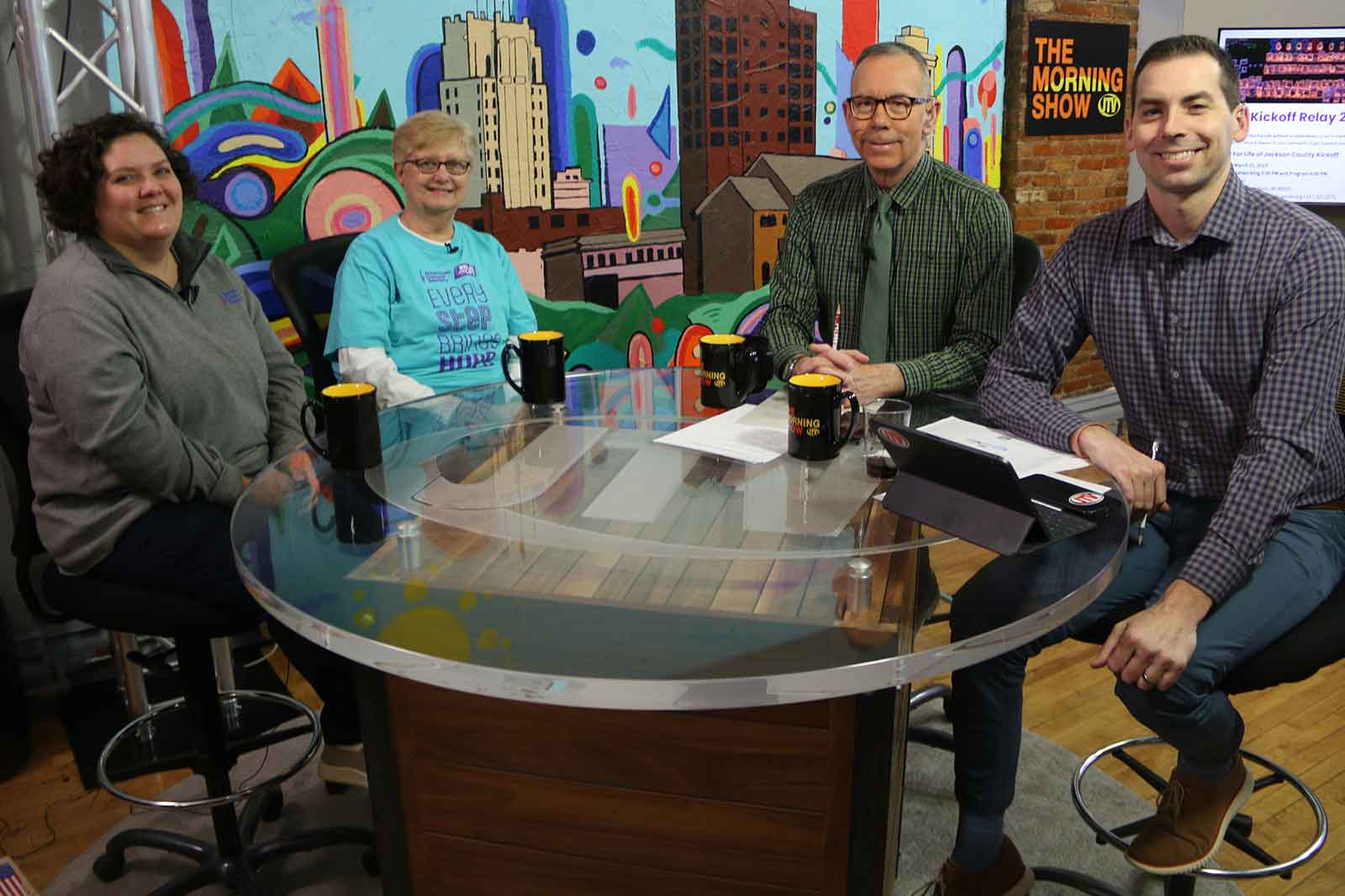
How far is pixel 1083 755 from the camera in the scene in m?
2.50

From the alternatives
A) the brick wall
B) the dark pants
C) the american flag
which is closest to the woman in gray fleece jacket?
the dark pants

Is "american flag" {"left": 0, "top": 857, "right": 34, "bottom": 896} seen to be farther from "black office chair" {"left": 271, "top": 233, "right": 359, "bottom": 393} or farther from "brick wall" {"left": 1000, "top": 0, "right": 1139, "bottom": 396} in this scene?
"brick wall" {"left": 1000, "top": 0, "right": 1139, "bottom": 396}

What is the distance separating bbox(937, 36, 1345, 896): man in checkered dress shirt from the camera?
1657mm

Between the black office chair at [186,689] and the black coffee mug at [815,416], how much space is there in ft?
3.22

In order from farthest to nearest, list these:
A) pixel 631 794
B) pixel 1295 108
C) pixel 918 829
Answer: pixel 1295 108 < pixel 918 829 < pixel 631 794

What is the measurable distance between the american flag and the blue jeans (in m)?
1.60

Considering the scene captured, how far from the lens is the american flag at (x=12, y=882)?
1919 millimetres

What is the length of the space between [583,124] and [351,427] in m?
2.15

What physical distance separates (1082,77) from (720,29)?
1.82m

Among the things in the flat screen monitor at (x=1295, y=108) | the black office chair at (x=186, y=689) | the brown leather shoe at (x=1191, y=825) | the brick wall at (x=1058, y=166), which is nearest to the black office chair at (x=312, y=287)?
the black office chair at (x=186, y=689)

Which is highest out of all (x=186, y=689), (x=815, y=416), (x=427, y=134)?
(x=427, y=134)

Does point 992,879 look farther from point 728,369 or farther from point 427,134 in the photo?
point 427,134

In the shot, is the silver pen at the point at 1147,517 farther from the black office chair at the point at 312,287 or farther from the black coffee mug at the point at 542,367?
the black office chair at the point at 312,287

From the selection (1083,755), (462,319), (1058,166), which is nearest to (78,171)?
(462,319)
